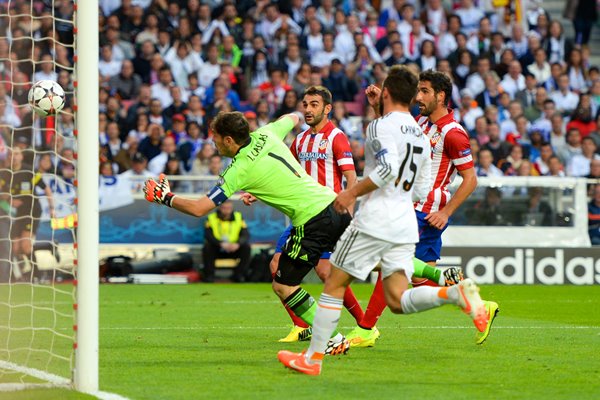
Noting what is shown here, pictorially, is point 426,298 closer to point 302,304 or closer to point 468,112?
point 302,304

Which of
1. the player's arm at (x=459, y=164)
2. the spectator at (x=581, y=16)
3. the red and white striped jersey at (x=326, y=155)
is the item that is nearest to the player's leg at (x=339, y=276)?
the player's arm at (x=459, y=164)

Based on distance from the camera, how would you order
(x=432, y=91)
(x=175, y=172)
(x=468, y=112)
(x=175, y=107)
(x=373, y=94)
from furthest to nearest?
1. (x=468, y=112)
2. (x=175, y=107)
3. (x=175, y=172)
4. (x=432, y=91)
5. (x=373, y=94)

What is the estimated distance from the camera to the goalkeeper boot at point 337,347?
9.07 meters

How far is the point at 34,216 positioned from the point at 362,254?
8396 mm

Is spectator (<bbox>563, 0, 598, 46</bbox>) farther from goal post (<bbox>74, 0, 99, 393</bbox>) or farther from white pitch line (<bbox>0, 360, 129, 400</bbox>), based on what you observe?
goal post (<bbox>74, 0, 99, 393</bbox>)

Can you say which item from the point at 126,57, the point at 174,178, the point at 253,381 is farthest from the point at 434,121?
the point at 126,57

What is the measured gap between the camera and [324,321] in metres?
7.68

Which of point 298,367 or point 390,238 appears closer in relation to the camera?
point 390,238

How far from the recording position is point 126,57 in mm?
23266

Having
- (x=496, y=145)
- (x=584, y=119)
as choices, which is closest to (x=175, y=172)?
(x=496, y=145)

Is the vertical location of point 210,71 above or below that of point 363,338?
above

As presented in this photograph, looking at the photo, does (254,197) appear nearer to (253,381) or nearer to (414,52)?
(253,381)

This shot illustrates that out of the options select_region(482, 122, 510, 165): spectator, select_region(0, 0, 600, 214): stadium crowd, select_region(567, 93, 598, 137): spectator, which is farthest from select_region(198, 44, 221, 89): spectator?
select_region(567, 93, 598, 137): spectator

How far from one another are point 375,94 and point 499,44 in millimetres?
15624
